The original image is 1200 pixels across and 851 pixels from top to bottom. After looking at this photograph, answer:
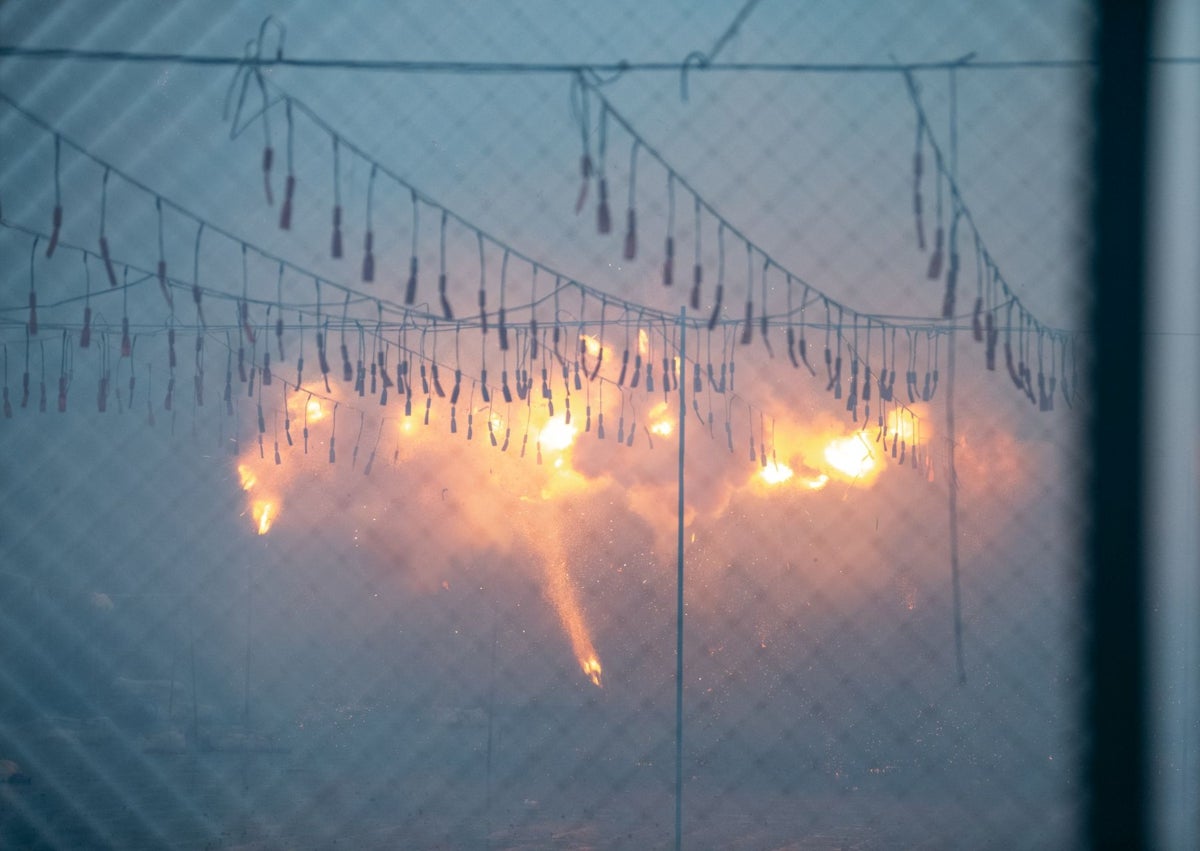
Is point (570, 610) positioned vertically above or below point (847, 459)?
below

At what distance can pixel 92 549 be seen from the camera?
11.7 m

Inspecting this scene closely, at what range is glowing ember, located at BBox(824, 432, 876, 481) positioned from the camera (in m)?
10.4

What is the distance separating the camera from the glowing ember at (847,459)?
10.4 metres

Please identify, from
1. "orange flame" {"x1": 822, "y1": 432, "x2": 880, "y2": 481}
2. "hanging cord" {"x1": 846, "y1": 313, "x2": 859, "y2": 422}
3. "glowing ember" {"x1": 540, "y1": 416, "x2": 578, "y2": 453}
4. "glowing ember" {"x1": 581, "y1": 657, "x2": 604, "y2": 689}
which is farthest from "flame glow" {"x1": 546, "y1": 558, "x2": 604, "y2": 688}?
"hanging cord" {"x1": 846, "y1": 313, "x2": 859, "y2": 422}

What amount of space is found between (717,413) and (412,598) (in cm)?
415

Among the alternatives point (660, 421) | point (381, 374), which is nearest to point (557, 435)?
point (660, 421)

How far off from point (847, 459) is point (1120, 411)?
8219mm

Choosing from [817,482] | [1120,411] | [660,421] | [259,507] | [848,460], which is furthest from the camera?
[259,507]

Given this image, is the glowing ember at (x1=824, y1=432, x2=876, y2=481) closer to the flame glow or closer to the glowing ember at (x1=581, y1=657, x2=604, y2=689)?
the flame glow

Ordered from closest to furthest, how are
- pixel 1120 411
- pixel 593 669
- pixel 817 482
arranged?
1. pixel 1120 411
2. pixel 817 482
3. pixel 593 669

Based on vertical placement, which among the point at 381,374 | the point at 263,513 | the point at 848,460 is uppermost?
the point at 381,374

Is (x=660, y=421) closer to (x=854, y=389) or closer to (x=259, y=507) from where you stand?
(x=259, y=507)

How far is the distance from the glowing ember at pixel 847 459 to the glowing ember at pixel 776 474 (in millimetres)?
631

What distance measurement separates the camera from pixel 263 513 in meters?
12.0
